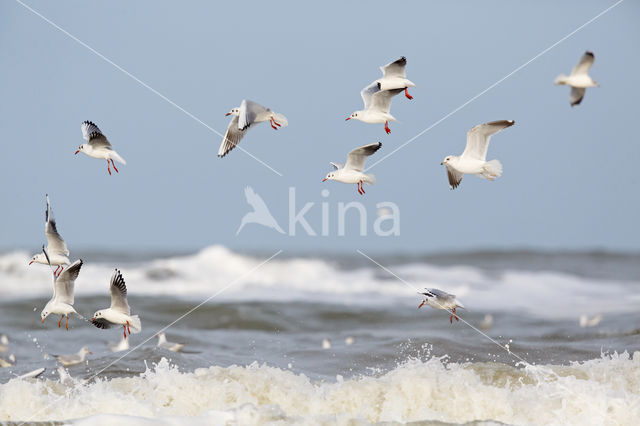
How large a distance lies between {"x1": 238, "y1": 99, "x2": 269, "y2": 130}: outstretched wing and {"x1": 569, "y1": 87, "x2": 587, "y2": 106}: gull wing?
2.18m

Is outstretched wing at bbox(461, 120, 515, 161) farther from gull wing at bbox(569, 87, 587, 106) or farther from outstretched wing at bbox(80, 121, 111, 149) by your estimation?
outstretched wing at bbox(80, 121, 111, 149)

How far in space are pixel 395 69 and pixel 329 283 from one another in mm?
13958

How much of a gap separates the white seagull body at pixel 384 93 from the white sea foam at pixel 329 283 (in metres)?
7.69

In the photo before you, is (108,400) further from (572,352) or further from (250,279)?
(250,279)

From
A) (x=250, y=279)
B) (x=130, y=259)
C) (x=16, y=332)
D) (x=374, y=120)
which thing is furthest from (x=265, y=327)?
(x=130, y=259)

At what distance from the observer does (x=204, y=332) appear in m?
11.3

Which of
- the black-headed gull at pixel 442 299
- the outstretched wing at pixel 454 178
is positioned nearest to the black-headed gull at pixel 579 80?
the outstretched wing at pixel 454 178

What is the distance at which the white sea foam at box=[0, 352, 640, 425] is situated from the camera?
16.2ft

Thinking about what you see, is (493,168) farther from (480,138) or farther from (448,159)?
(448,159)

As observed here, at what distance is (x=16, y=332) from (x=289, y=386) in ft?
21.3

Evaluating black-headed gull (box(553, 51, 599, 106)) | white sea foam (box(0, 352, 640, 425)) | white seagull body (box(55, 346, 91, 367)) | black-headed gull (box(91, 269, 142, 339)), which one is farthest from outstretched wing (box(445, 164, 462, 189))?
white seagull body (box(55, 346, 91, 367))

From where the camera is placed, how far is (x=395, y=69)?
21.4 feet

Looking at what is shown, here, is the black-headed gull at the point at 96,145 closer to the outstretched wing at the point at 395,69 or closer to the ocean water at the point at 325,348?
the ocean water at the point at 325,348

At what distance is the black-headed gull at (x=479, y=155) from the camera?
242 inches
